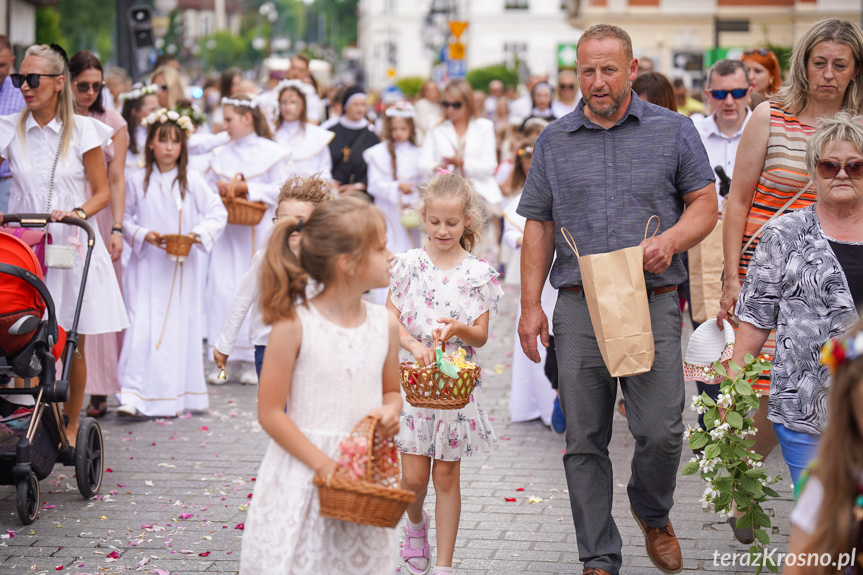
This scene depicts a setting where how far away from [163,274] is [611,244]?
455 cm

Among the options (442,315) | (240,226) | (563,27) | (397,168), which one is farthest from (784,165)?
(563,27)

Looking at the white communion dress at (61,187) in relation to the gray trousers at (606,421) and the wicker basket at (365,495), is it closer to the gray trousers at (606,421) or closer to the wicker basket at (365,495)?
the gray trousers at (606,421)

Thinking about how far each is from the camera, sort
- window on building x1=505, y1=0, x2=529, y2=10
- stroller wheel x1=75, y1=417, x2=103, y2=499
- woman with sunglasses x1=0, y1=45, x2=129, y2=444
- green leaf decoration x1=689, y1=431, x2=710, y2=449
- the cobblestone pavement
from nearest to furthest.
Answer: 1. green leaf decoration x1=689, y1=431, x2=710, y2=449
2. the cobblestone pavement
3. stroller wheel x1=75, y1=417, x2=103, y2=499
4. woman with sunglasses x1=0, y1=45, x2=129, y2=444
5. window on building x1=505, y1=0, x2=529, y2=10

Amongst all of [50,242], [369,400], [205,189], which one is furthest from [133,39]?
[369,400]

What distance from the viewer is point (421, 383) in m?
4.60

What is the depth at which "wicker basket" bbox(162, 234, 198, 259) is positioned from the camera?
8.11 meters

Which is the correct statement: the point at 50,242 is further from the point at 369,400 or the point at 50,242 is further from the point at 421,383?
the point at 369,400

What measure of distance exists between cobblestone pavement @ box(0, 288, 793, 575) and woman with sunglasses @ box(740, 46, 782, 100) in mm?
2948

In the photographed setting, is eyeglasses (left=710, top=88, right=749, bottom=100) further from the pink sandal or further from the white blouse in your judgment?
the white blouse

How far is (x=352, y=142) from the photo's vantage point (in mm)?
13430

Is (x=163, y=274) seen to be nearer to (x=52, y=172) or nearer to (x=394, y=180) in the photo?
(x=52, y=172)

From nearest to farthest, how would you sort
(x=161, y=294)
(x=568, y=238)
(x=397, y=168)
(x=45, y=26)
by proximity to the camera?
(x=568, y=238)
(x=161, y=294)
(x=397, y=168)
(x=45, y=26)

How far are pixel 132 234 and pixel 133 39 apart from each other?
34.2 ft

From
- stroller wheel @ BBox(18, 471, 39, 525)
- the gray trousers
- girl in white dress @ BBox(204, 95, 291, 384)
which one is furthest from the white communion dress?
the gray trousers
